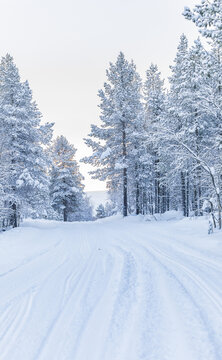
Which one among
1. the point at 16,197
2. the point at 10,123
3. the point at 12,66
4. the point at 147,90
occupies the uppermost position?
the point at 147,90

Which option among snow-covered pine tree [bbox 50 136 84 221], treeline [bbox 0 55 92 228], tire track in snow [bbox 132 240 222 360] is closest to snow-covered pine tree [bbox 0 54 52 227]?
treeline [bbox 0 55 92 228]

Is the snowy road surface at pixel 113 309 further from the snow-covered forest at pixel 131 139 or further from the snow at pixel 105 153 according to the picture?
the snow at pixel 105 153

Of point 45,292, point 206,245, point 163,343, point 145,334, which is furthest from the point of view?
point 206,245

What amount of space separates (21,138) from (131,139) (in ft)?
35.4

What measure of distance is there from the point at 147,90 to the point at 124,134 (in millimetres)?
9544

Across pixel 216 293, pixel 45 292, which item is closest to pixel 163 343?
pixel 216 293

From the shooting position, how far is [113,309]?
3309 mm

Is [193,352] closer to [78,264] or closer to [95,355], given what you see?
[95,355]

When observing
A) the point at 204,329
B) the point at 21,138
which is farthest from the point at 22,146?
the point at 204,329

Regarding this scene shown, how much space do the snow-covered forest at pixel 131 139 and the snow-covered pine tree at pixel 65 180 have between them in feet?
0.46

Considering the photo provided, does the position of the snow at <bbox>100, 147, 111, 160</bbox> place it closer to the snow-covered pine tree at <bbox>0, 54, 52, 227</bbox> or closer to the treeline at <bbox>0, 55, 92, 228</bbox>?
the treeline at <bbox>0, 55, 92, 228</bbox>

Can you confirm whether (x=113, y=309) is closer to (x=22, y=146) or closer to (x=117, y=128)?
(x=22, y=146)

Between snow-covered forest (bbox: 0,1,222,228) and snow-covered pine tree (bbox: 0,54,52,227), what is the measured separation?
0.07m

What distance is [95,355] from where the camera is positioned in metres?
2.28
